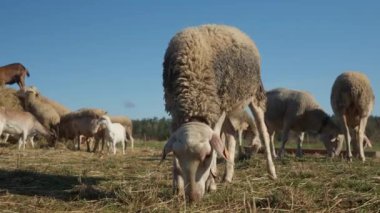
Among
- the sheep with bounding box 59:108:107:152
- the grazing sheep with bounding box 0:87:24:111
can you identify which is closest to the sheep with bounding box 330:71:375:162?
the sheep with bounding box 59:108:107:152

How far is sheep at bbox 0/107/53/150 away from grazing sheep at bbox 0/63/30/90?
26.7 ft

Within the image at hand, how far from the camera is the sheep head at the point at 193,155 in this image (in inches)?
219

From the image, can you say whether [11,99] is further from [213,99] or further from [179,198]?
[179,198]

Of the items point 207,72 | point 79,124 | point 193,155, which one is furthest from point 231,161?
point 79,124

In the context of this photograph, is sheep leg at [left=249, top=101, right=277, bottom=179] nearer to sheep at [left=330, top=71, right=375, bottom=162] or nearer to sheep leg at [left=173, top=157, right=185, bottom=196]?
sheep leg at [left=173, top=157, right=185, bottom=196]

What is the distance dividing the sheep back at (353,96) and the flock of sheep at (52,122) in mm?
7968

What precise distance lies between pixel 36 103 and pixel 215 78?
1637 cm

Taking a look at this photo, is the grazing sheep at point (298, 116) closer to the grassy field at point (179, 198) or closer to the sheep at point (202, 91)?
the grassy field at point (179, 198)

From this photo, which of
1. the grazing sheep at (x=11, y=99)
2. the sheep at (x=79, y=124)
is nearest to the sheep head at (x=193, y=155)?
the sheep at (x=79, y=124)

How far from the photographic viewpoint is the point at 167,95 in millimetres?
7141

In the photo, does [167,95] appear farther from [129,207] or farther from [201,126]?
[129,207]

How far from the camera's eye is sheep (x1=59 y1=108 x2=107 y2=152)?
65.2 ft

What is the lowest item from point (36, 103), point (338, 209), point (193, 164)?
point (338, 209)

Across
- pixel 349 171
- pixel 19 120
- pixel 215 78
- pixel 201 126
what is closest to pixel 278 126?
pixel 349 171
